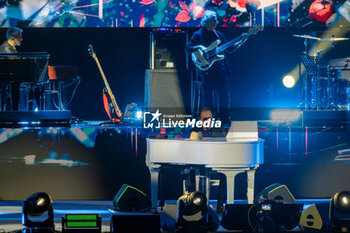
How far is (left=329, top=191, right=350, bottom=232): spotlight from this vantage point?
16.3 ft

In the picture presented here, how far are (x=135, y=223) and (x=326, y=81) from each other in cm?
344

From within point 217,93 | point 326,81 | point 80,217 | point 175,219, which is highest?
point 326,81

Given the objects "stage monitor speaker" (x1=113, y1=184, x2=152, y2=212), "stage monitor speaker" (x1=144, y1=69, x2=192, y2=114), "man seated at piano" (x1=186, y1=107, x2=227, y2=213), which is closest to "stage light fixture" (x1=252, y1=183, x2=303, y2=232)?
"man seated at piano" (x1=186, y1=107, x2=227, y2=213)

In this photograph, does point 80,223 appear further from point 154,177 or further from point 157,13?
point 157,13

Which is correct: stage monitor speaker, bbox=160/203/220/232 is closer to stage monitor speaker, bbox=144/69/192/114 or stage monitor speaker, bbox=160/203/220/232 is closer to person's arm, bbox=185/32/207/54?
stage monitor speaker, bbox=144/69/192/114

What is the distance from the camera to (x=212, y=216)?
516 cm

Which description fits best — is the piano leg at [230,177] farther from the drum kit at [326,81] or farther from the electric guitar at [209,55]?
the drum kit at [326,81]

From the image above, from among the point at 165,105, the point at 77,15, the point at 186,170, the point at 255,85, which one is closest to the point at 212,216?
the point at 186,170

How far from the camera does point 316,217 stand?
17.3 ft

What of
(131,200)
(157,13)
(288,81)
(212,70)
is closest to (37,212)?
(131,200)

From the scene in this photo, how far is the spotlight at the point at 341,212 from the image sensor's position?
4.96 metres

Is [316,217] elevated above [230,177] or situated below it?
below

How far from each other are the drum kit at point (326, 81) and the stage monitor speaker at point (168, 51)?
5.30ft

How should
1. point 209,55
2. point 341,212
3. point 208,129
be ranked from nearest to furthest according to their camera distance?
point 341,212 < point 208,129 < point 209,55
